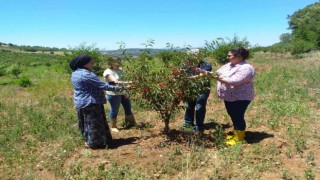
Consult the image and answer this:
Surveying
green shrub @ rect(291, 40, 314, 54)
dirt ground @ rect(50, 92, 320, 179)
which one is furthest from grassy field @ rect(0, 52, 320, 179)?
green shrub @ rect(291, 40, 314, 54)

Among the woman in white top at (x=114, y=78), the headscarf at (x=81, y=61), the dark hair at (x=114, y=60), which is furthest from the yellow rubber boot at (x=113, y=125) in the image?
the headscarf at (x=81, y=61)

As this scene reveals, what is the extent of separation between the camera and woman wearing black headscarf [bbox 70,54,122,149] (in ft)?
18.8

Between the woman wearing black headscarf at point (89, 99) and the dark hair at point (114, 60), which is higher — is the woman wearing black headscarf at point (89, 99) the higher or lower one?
the lower one

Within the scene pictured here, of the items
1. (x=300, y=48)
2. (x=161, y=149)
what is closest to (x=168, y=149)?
(x=161, y=149)

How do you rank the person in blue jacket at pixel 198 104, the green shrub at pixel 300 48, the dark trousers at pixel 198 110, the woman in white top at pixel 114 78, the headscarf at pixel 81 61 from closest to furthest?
the headscarf at pixel 81 61 → the person in blue jacket at pixel 198 104 → the dark trousers at pixel 198 110 → the woman in white top at pixel 114 78 → the green shrub at pixel 300 48

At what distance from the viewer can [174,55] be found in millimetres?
6062

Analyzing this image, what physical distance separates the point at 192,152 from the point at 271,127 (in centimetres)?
223

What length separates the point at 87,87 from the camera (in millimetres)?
5809

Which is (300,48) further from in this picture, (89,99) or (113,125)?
(89,99)

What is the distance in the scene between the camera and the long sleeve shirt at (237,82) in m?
5.66

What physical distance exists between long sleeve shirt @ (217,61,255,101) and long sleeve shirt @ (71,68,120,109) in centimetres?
181

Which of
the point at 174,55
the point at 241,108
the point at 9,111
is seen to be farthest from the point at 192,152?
the point at 9,111

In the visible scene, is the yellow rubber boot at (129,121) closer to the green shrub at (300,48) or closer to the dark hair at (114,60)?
the dark hair at (114,60)

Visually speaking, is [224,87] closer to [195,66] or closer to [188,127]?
[195,66]
